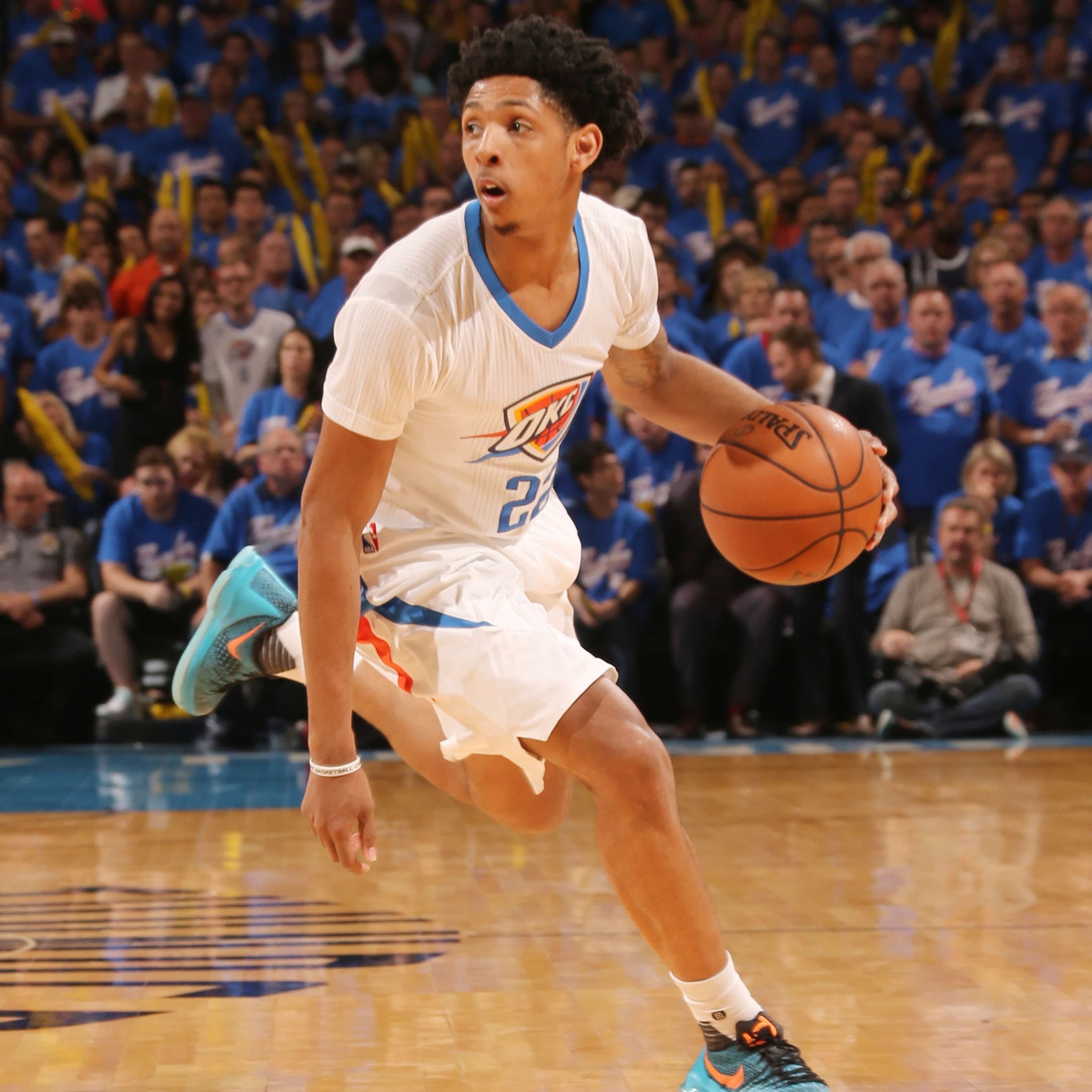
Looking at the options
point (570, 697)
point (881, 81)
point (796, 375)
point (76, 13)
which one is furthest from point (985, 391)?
point (76, 13)

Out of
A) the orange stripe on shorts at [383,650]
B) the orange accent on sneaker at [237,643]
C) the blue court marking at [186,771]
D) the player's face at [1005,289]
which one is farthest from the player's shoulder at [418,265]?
the player's face at [1005,289]

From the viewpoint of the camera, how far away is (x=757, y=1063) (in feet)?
8.12

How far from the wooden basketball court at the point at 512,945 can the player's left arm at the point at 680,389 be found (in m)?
1.00

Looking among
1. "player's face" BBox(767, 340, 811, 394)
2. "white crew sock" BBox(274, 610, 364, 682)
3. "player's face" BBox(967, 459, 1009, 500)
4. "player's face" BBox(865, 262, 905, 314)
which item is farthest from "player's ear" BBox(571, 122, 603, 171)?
"player's face" BBox(865, 262, 905, 314)

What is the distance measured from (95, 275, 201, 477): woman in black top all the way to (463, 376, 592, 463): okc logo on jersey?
5.15 metres

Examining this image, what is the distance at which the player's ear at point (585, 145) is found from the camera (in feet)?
8.54

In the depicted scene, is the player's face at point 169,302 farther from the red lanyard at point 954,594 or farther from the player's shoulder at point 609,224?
the player's shoulder at point 609,224

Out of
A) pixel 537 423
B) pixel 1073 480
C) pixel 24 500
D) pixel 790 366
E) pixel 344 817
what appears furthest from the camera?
pixel 1073 480

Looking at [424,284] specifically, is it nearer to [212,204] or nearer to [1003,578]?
[1003,578]

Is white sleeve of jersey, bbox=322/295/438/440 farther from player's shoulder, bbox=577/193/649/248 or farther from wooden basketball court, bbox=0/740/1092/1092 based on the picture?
wooden basketball court, bbox=0/740/1092/1092

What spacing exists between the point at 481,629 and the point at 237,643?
1200mm

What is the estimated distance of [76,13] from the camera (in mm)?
11211

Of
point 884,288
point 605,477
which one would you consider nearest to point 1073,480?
point 884,288

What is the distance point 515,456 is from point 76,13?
32.2 ft
